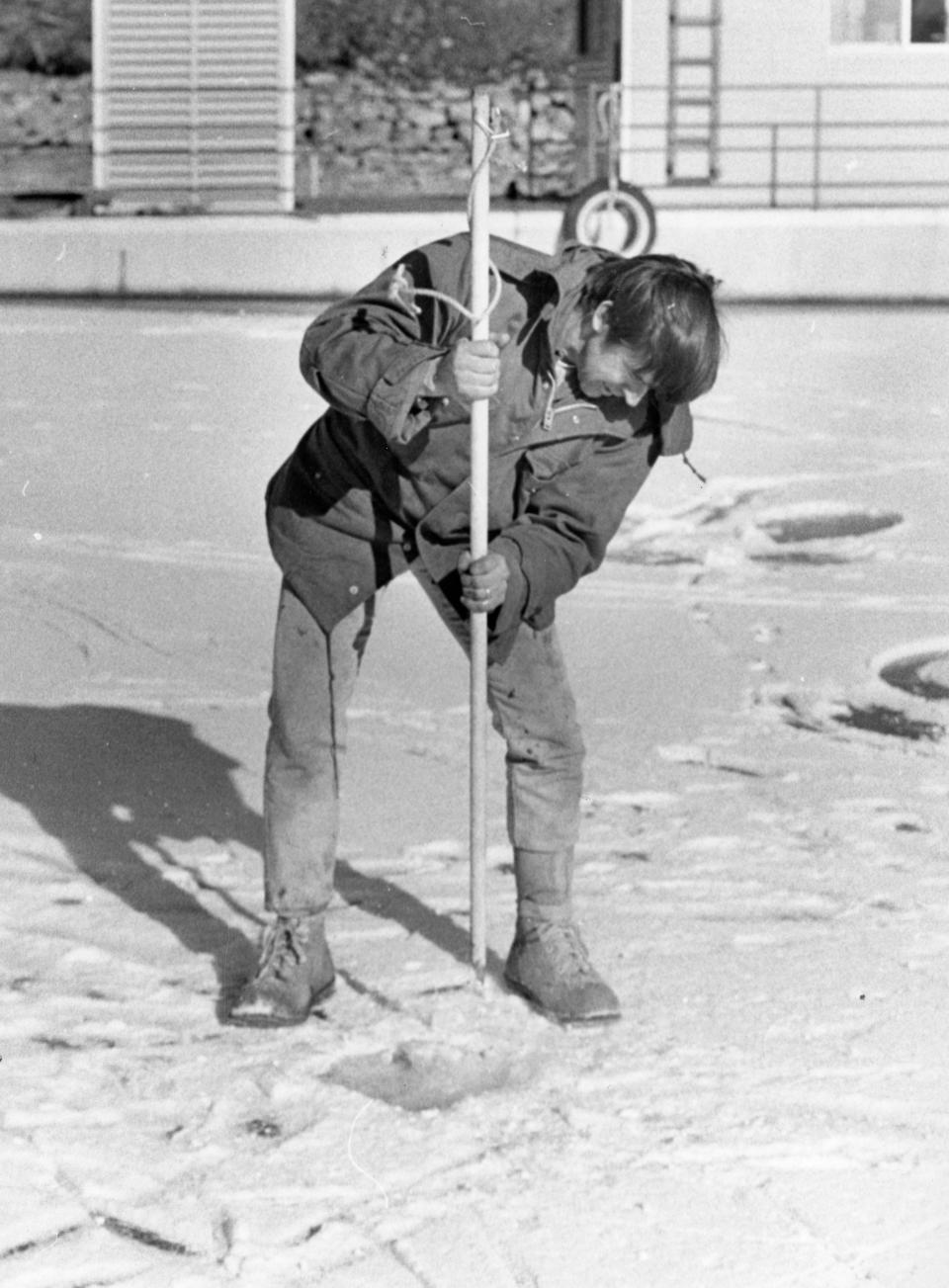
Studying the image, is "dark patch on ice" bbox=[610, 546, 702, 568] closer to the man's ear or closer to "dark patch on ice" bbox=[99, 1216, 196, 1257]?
the man's ear

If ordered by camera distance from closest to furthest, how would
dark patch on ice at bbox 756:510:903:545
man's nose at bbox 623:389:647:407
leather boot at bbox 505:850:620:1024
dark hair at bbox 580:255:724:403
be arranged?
dark hair at bbox 580:255:724:403 < man's nose at bbox 623:389:647:407 < leather boot at bbox 505:850:620:1024 < dark patch on ice at bbox 756:510:903:545

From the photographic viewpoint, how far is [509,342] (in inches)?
143

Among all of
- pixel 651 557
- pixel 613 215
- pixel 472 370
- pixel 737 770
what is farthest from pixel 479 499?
pixel 613 215

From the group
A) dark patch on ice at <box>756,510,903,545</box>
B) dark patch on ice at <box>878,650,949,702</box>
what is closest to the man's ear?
dark patch on ice at <box>878,650,949,702</box>

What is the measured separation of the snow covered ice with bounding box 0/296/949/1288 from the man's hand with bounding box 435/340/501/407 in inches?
43.7

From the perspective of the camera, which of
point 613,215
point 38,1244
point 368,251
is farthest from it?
point 368,251

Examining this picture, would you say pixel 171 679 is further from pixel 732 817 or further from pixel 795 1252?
pixel 795 1252

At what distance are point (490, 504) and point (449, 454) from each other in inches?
4.6

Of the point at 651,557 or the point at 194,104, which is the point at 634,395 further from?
the point at 194,104

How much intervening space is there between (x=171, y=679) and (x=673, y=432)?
2985 millimetres

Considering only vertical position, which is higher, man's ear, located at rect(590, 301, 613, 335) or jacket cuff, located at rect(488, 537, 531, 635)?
man's ear, located at rect(590, 301, 613, 335)

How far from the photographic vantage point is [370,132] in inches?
886

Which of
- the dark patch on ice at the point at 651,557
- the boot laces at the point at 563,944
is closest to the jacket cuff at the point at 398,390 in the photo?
the boot laces at the point at 563,944

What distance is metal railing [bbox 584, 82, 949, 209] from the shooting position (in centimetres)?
1570
